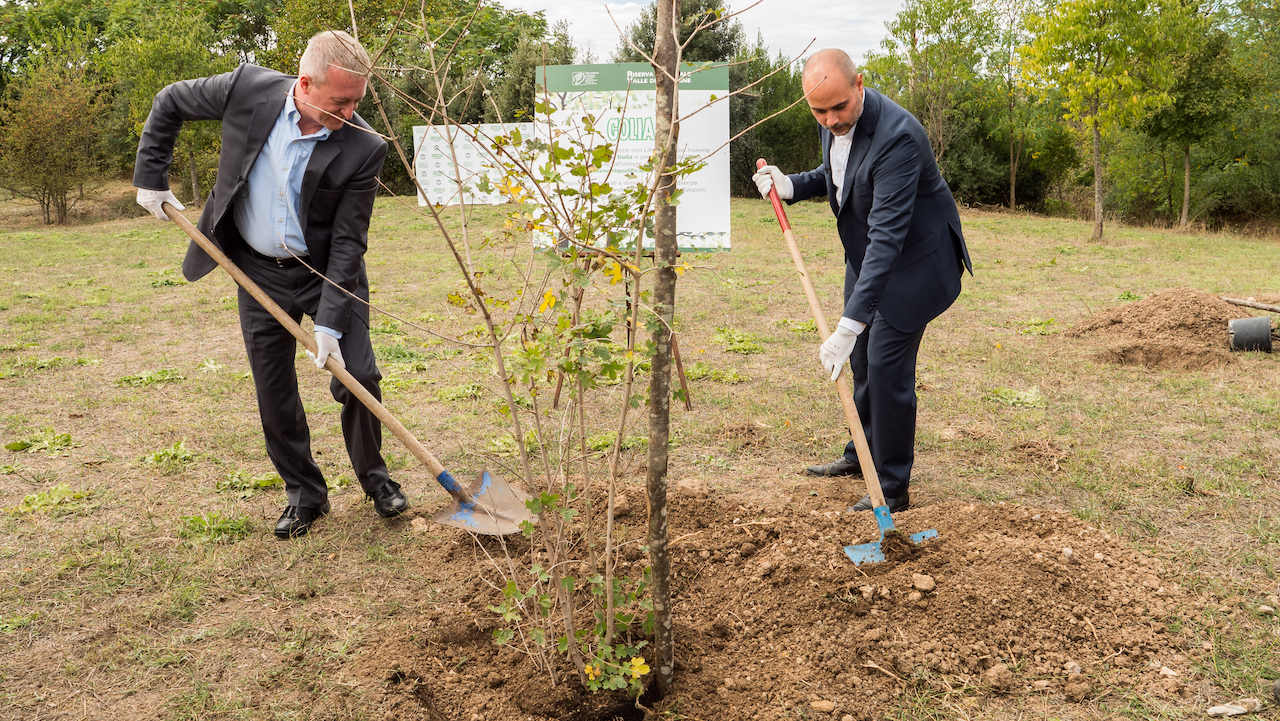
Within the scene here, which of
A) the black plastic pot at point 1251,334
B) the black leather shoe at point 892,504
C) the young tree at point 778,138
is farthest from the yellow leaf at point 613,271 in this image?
the young tree at point 778,138

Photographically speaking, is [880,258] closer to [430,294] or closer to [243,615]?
[243,615]

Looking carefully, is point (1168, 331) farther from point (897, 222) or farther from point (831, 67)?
point (831, 67)

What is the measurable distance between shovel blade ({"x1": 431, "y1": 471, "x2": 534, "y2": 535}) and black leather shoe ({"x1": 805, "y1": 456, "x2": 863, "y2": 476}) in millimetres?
1557

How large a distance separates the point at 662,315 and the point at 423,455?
1321 mm

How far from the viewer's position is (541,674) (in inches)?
101

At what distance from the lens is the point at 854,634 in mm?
2721

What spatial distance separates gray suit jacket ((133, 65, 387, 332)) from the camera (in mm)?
3211

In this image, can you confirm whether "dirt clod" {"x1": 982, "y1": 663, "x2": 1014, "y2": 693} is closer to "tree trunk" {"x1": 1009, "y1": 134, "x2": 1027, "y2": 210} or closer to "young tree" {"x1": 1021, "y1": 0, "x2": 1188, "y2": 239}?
"young tree" {"x1": 1021, "y1": 0, "x2": 1188, "y2": 239}

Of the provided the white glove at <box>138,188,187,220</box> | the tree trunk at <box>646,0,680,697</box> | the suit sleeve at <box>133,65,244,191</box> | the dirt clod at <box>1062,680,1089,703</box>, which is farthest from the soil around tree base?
the white glove at <box>138,188,187,220</box>

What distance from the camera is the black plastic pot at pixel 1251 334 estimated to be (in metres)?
6.27

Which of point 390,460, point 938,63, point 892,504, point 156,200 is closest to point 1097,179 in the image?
point 938,63

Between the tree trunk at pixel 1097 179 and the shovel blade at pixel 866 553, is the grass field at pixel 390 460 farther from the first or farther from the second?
the tree trunk at pixel 1097 179

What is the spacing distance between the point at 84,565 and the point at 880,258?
137 inches

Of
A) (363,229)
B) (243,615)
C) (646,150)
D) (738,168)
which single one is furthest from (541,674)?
(738,168)
